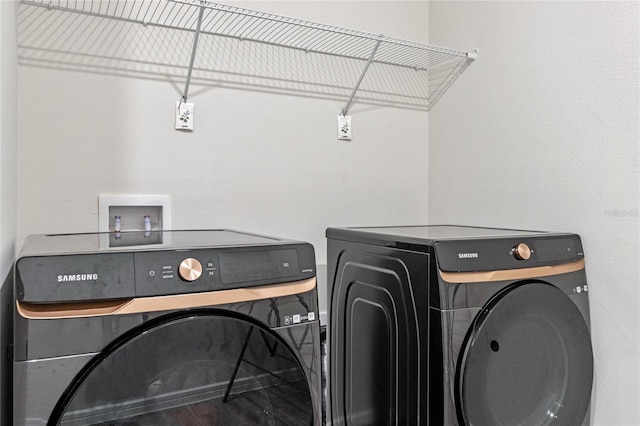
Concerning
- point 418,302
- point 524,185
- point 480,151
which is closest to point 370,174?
point 480,151

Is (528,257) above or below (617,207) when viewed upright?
below

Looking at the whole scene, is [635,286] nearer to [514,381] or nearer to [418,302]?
[514,381]

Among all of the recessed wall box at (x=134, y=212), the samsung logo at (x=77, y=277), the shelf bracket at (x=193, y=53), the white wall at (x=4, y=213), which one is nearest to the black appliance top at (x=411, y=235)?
the recessed wall box at (x=134, y=212)

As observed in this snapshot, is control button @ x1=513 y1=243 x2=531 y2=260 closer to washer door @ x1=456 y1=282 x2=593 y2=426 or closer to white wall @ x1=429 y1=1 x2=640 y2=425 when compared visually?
washer door @ x1=456 y1=282 x2=593 y2=426

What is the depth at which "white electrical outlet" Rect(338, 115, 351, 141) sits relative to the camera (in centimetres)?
203

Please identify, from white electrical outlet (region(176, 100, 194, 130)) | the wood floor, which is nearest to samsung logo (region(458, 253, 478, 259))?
the wood floor

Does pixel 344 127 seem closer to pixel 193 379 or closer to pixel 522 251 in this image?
pixel 522 251

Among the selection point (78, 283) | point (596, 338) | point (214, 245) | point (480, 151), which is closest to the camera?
point (78, 283)

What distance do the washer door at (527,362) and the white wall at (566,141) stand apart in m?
0.13

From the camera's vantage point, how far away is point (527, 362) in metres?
1.37

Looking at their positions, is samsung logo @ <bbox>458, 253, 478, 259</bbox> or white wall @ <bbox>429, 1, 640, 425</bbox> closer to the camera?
samsung logo @ <bbox>458, 253, 478, 259</bbox>

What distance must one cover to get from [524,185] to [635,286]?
1.65ft

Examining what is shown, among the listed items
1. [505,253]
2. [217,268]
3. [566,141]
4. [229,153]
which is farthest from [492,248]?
[229,153]

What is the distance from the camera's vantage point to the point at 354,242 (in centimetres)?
164
